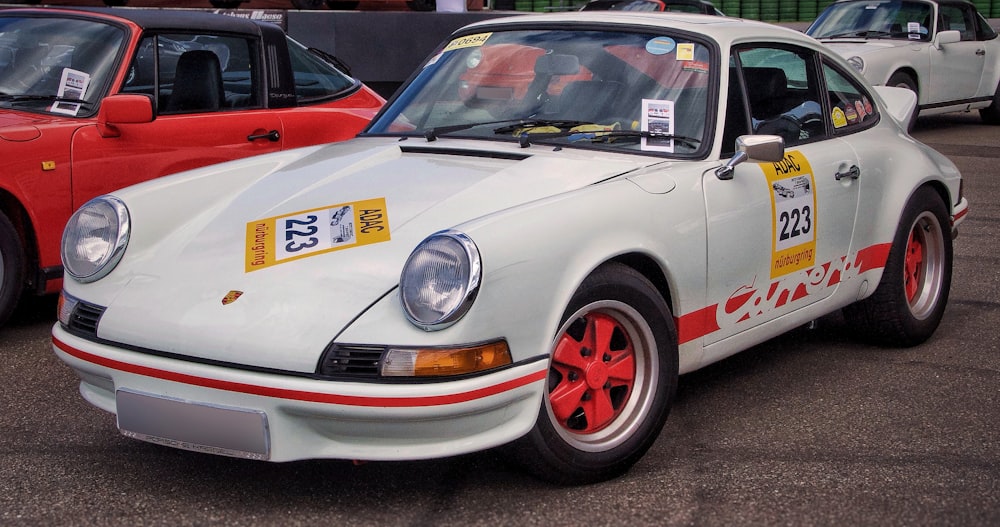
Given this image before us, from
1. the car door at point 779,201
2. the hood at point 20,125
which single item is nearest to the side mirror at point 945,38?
the car door at point 779,201

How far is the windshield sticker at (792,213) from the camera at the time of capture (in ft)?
13.1

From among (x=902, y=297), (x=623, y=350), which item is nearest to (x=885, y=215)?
(x=902, y=297)

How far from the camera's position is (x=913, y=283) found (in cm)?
498

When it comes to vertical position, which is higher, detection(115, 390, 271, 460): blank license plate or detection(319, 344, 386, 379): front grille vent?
detection(319, 344, 386, 379): front grille vent

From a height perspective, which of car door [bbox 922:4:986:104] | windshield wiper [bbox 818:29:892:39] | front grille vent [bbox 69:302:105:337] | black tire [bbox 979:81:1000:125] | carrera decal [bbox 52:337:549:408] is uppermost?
front grille vent [bbox 69:302:105:337]

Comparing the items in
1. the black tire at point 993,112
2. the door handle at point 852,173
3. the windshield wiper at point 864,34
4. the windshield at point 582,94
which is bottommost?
the black tire at point 993,112

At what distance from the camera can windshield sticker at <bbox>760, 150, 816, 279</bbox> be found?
4.01 meters

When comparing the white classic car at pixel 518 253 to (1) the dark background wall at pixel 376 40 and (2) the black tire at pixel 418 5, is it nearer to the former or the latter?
(1) the dark background wall at pixel 376 40

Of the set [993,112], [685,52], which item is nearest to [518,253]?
[685,52]

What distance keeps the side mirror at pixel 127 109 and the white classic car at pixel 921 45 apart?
8.08 m

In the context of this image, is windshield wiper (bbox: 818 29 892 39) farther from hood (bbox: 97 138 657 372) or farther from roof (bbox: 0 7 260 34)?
hood (bbox: 97 138 657 372)

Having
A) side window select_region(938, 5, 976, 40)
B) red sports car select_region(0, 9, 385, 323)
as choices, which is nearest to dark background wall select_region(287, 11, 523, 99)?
red sports car select_region(0, 9, 385, 323)

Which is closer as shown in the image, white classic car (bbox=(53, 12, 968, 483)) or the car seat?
white classic car (bbox=(53, 12, 968, 483))

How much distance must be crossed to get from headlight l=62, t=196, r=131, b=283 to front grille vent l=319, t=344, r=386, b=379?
3.05 ft
